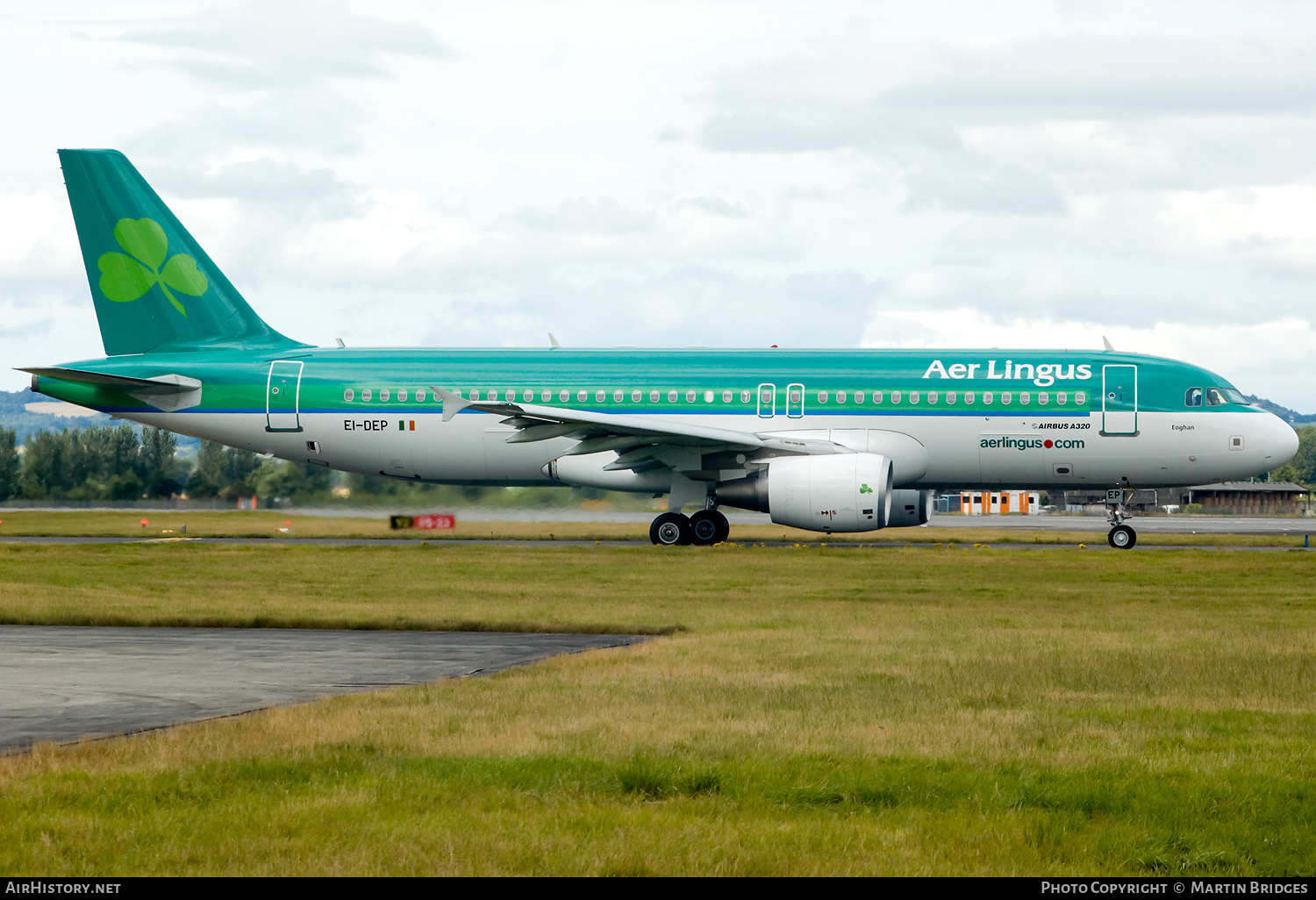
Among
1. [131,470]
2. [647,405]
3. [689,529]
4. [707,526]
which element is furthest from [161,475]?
[707,526]

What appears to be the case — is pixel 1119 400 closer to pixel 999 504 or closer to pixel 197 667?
pixel 197 667

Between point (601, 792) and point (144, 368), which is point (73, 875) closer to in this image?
point (601, 792)

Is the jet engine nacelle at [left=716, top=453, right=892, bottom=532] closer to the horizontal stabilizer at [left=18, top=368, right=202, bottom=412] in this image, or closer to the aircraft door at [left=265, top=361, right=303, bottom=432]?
the aircraft door at [left=265, top=361, right=303, bottom=432]

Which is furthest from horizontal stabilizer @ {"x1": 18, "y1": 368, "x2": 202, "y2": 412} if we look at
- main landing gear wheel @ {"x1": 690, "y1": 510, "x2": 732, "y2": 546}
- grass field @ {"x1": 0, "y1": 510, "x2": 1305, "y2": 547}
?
main landing gear wheel @ {"x1": 690, "y1": 510, "x2": 732, "y2": 546}

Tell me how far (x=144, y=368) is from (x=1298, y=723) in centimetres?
2788

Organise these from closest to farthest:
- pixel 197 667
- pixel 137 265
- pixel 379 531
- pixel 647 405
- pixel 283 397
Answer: pixel 197 667 < pixel 647 405 < pixel 283 397 < pixel 137 265 < pixel 379 531

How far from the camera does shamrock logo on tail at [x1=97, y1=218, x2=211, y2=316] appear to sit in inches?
1292

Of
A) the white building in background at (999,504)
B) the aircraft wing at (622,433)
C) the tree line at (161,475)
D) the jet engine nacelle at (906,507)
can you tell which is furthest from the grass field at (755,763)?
the white building in background at (999,504)

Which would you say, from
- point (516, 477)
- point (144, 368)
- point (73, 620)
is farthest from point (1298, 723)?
point (144, 368)

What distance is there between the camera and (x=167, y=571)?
23906 mm

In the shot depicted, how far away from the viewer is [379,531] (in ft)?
113

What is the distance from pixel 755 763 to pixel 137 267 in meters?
28.6

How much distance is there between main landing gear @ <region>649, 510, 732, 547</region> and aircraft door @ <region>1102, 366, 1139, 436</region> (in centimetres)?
866

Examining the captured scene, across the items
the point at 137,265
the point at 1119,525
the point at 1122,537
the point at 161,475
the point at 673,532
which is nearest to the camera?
the point at 673,532
